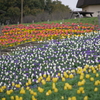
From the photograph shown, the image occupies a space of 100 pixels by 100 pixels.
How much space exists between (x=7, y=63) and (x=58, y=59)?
2266 mm

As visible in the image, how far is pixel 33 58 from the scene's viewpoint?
9.80 m

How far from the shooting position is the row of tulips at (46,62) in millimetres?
7750

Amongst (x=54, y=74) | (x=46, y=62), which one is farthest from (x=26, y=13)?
(x=54, y=74)

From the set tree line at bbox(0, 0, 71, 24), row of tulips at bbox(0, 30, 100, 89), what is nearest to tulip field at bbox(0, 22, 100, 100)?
row of tulips at bbox(0, 30, 100, 89)

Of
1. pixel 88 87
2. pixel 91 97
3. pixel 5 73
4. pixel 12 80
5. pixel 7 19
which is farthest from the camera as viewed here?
pixel 7 19

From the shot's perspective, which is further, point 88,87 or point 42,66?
point 42,66

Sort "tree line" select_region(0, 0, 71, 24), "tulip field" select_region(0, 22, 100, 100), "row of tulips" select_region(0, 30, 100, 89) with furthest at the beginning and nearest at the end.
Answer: "tree line" select_region(0, 0, 71, 24), "row of tulips" select_region(0, 30, 100, 89), "tulip field" select_region(0, 22, 100, 100)

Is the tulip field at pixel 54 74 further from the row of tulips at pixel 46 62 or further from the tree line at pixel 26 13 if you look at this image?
the tree line at pixel 26 13

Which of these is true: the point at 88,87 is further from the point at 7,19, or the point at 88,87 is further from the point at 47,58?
the point at 7,19

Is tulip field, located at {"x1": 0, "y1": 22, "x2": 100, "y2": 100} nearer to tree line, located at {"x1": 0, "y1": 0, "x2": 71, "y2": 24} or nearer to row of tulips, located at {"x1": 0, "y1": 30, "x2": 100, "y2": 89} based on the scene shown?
row of tulips, located at {"x1": 0, "y1": 30, "x2": 100, "y2": 89}

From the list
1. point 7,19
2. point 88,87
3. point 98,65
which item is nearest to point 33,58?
point 98,65

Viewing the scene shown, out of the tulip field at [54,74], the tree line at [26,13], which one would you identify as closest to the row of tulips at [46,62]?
the tulip field at [54,74]

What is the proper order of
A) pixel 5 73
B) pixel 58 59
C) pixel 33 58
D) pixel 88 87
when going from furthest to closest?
pixel 33 58 < pixel 58 59 < pixel 5 73 < pixel 88 87

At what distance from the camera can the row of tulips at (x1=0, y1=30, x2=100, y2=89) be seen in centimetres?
775
